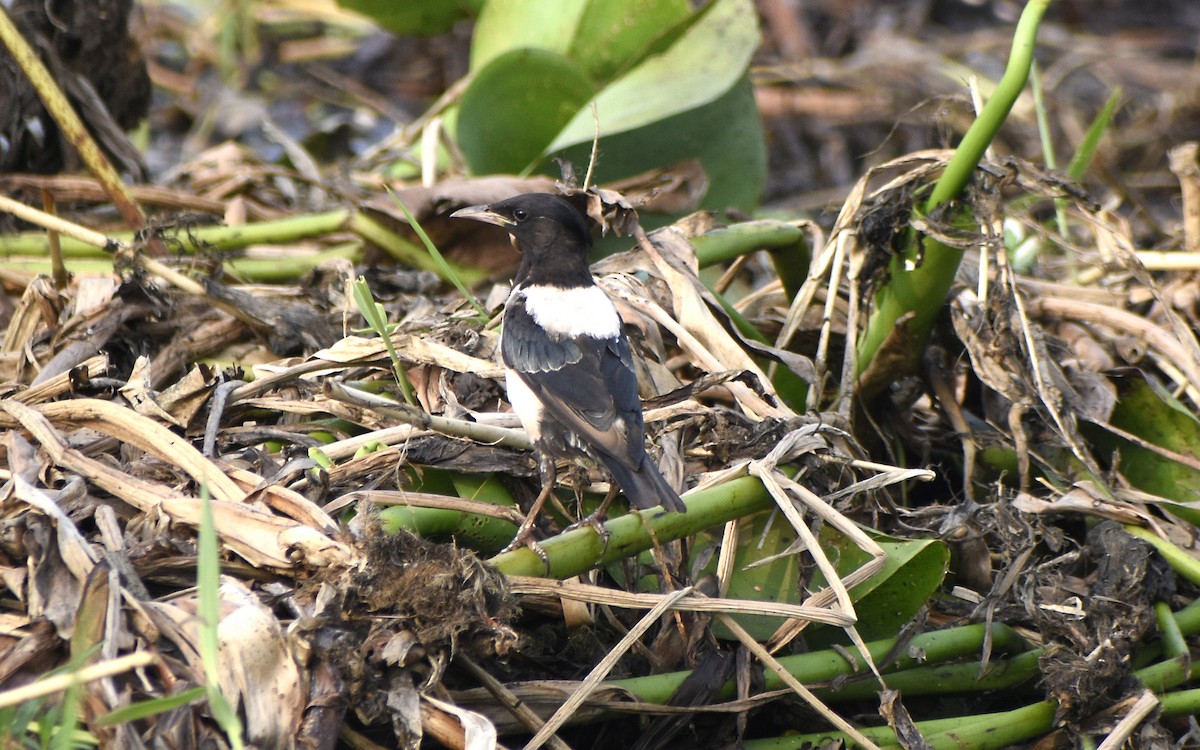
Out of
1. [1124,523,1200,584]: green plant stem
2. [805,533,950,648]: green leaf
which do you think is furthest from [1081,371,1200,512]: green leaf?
[805,533,950,648]: green leaf

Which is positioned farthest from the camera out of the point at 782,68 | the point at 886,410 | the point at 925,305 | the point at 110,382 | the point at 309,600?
the point at 782,68

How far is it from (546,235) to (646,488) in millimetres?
1183

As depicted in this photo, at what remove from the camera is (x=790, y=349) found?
386 centimetres

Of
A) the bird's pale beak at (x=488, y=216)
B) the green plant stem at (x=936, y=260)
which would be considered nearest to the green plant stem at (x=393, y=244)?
the bird's pale beak at (x=488, y=216)

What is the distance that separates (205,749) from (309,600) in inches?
13.2

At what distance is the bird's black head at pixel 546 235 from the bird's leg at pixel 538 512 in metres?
0.64

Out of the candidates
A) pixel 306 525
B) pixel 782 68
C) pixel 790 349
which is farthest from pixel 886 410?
pixel 782 68

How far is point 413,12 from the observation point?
5969mm

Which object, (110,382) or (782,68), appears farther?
(782,68)

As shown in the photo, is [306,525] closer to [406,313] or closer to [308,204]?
[406,313]

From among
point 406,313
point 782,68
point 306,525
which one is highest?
point 306,525

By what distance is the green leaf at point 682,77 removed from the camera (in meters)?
4.34

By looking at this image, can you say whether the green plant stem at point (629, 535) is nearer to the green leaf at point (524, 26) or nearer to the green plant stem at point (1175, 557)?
the green plant stem at point (1175, 557)

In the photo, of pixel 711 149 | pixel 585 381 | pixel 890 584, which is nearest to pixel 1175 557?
pixel 890 584
